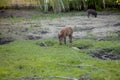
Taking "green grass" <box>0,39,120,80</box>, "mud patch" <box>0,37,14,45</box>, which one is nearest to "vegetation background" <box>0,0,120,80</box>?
"green grass" <box>0,39,120,80</box>

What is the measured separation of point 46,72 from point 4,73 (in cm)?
123

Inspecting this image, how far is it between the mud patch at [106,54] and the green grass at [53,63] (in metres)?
0.34

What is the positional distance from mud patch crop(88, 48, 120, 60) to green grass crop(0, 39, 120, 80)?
34 cm

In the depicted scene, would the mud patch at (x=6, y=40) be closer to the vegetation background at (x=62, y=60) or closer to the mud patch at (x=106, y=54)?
the vegetation background at (x=62, y=60)

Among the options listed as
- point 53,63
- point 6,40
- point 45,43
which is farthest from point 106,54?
point 6,40

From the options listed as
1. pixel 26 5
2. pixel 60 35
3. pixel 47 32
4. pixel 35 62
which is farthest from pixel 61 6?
pixel 35 62

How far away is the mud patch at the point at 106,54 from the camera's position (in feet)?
38.1

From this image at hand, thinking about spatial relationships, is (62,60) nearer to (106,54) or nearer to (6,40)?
(106,54)

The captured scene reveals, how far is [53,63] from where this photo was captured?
10398mm

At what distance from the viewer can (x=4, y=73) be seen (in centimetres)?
938

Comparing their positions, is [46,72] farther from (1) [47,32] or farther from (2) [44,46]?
(1) [47,32]

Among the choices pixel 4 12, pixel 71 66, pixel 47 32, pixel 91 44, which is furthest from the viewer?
pixel 4 12

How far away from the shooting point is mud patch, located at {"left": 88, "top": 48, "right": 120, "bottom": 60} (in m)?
11.6

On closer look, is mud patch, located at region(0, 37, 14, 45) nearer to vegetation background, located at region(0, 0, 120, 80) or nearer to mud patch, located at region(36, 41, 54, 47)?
vegetation background, located at region(0, 0, 120, 80)
